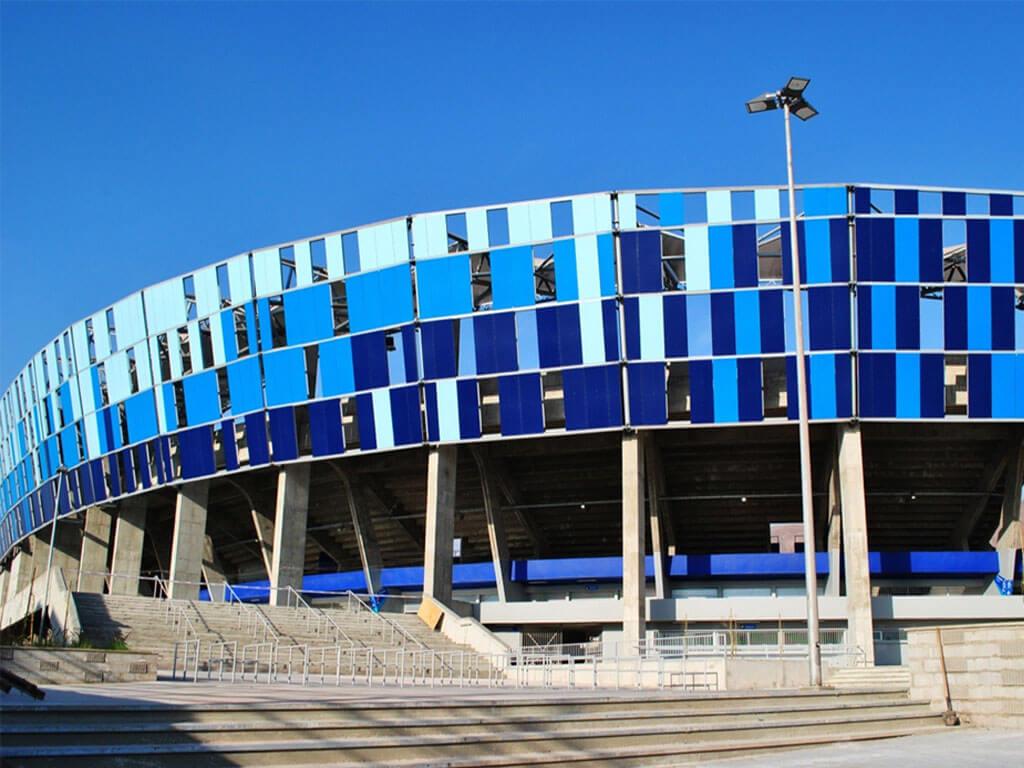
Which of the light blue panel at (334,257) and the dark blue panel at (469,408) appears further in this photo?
the light blue panel at (334,257)

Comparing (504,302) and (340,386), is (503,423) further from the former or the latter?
(340,386)

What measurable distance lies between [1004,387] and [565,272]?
18145mm

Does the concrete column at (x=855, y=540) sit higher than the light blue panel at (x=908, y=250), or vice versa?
the light blue panel at (x=908, y=250)

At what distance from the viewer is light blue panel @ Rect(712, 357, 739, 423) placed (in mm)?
44469

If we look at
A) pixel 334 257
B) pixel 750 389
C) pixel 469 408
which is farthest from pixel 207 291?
pixel 750 389

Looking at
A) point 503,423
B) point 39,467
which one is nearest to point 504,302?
point 503,423

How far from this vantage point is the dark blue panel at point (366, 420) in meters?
49.7

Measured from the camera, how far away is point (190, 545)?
5612 centimetres

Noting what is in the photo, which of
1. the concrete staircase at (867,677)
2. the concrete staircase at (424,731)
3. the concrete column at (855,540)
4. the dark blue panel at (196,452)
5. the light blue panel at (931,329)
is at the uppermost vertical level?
the light blue panel at (931,329)

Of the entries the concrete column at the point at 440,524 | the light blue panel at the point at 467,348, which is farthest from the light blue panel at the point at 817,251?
the concrete column at the point at 440,524

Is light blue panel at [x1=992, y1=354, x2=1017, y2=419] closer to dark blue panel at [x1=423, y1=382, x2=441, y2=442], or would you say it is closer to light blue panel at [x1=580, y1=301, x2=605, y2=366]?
light blue panel at [x1=580, y1=301, x2=605, y2=366]

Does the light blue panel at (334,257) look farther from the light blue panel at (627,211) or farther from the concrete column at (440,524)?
the light blue panel at (627,211)

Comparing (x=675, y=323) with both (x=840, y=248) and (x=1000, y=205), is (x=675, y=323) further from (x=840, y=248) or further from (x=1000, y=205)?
(x=1000, y=205)

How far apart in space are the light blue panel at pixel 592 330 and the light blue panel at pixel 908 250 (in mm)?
11942
